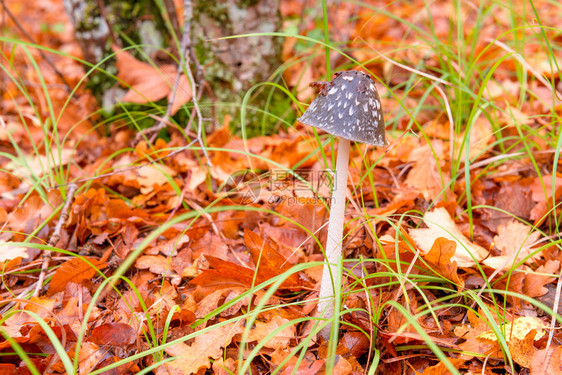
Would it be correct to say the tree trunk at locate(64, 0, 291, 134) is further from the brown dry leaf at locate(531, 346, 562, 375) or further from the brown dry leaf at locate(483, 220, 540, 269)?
the brown dry leaf at locate(531, 346, 562, 375)

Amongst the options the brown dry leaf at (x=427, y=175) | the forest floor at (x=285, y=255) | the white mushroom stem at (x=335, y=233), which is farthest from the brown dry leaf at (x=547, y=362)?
the brown dry leaf at (x=427, y=175)

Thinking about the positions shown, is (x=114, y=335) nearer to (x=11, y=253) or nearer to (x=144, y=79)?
(x=11, y=253)

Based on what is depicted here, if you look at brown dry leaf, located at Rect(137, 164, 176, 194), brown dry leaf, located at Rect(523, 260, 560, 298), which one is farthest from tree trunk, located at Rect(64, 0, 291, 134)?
brown dry leaf, located at Rect(523, 260, 560, 298)

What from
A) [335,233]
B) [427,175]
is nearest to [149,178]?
[335,233]

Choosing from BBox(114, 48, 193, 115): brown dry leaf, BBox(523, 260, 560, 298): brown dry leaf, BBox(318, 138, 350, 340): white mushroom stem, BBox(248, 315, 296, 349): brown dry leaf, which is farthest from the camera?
BBox(114, 48, 193, 115): brown dry leaf

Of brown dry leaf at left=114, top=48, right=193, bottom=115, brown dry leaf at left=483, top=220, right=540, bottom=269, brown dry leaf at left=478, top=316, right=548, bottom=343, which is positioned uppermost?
brown dry leaf at left=114, top=48, right=193, bottom=115

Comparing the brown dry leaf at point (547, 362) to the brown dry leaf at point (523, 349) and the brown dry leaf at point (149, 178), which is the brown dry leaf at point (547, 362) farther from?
the brown dry leaf at point (149, 178)

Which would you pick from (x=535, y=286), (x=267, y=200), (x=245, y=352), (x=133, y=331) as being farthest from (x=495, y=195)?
(x=133, y=331)
